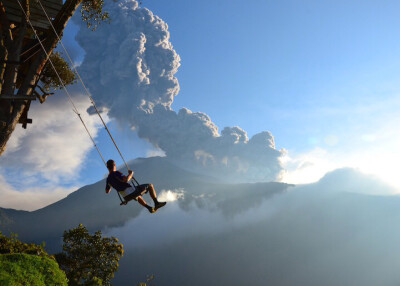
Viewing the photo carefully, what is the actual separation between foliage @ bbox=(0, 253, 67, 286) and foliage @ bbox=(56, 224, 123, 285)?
1709cm

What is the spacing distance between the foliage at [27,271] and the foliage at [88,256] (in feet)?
56.1

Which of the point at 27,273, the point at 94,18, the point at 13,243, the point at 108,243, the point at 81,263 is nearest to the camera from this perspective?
the point at 27,273

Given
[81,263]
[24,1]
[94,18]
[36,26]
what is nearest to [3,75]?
[24,1]

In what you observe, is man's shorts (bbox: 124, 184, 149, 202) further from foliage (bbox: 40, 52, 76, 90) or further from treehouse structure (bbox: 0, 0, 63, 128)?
foliage (bbox: 40, 52, 76, 90)

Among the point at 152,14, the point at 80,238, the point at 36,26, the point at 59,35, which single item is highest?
the point at 152,14

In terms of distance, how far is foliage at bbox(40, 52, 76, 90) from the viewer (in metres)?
12.9

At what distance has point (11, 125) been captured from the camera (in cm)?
827

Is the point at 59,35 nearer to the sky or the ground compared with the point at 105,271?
nearer to the sky

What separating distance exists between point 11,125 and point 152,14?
148769 millimetres

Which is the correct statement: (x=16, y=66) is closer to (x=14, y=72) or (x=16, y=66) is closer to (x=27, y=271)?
(x=14, y=72)

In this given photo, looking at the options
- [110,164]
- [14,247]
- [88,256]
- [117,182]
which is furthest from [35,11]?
[88,256]

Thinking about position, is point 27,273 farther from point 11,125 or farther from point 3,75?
point 3,75

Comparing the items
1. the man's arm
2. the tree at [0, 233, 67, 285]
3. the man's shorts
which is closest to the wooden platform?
the man's arm

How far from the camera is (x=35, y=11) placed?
38.7 feet
